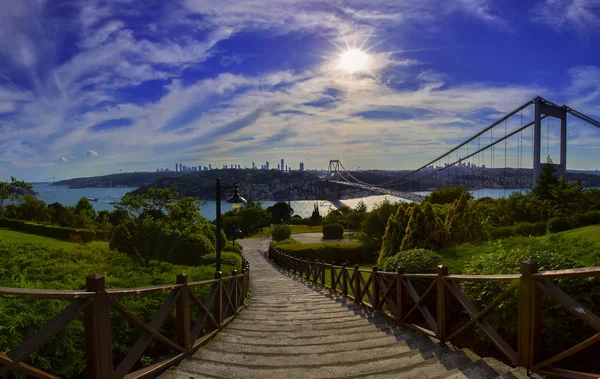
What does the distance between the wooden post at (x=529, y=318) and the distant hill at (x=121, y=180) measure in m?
96.2

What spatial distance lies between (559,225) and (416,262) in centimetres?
1691

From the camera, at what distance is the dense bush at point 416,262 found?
6407 millimetres

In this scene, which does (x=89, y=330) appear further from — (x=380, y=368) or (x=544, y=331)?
(x=544, y=331)

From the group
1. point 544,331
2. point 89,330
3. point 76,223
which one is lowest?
point 76,223

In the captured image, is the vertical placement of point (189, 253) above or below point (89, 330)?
below

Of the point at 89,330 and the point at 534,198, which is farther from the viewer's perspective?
the point at 534,198

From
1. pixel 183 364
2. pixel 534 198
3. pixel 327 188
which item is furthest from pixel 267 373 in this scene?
pixel 327 188

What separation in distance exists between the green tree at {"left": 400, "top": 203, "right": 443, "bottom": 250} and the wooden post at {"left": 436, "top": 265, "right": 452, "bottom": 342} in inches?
275

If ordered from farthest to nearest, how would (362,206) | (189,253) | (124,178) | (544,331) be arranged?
(124,178) < (362,206) < (189,253) < (544,331)

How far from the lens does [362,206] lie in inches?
1510

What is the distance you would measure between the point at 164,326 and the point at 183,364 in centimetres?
79

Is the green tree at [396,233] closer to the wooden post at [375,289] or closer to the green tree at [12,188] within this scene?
the wooden post at [375,289]

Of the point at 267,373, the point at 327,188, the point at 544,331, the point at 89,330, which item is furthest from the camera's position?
the point at 327,188

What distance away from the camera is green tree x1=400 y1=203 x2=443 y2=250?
10852mm
